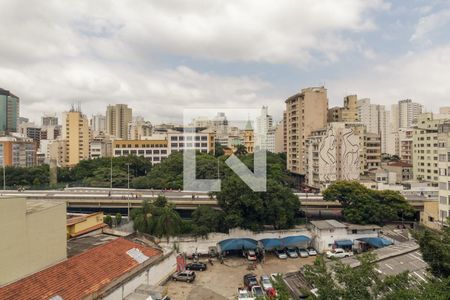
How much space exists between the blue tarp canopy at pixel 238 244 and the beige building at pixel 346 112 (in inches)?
988

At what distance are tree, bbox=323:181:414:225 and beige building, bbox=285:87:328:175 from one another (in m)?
14.6

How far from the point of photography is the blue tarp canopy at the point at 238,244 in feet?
50.7

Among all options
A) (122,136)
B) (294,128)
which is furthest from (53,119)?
(294,128)

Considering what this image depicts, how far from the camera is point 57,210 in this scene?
393 inches

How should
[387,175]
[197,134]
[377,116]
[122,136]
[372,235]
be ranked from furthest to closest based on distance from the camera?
[122,136] < [377,116] < [197,134] < [387,175] < [372,235]

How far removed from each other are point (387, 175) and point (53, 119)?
262 ft

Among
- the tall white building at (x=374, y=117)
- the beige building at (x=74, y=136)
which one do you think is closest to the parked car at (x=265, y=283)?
the beige building at (x=74, y=136)

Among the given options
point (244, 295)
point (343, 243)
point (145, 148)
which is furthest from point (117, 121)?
point (244, 295)

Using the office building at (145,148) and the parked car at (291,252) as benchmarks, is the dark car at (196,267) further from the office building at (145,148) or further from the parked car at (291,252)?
the office building at (145,148)

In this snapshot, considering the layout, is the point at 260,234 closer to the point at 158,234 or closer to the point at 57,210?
the point at 158,234

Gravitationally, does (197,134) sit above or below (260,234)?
above

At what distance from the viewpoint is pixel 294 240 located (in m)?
16.4

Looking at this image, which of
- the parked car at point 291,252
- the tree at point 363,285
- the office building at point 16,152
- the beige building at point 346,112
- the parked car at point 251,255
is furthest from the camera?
the office building at point 16,152

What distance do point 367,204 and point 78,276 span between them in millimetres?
14550
